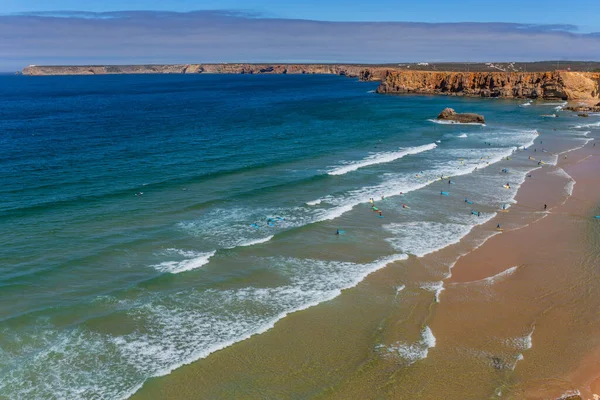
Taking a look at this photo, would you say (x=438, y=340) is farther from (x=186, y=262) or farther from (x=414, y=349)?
(x=186, y=262)

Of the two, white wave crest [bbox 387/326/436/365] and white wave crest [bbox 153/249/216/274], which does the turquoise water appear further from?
white wave crest [bbox 387/326/436/365]

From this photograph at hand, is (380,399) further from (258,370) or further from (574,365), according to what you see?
(574,365)

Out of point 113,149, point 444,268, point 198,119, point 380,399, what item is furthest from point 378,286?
point 198,119

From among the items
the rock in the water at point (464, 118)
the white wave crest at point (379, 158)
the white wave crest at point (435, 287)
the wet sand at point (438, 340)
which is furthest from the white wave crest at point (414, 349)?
the rock in the water at point (464, 118)

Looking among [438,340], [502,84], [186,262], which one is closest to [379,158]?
[186,262]

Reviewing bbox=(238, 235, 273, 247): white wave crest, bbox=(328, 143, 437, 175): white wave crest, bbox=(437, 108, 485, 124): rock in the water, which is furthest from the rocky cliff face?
bbox=(238, 235, 273, 247): white wave crest
